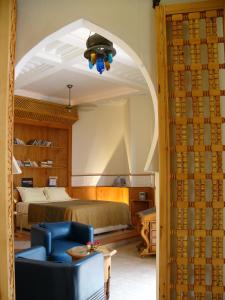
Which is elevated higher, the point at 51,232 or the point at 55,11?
the point at 55,11

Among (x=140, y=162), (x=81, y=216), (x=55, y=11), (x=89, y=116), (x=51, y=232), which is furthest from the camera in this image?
(x=89, y=116)

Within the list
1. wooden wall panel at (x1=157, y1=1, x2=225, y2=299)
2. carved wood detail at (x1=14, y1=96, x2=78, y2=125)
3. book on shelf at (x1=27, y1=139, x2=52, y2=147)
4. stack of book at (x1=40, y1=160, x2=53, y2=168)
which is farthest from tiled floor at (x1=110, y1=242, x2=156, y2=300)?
carved wood detail at (x1=14, y1=96, x2=78, y2=125)

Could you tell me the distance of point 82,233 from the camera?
4.35 metres

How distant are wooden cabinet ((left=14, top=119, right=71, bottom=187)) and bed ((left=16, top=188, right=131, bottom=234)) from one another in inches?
41.8

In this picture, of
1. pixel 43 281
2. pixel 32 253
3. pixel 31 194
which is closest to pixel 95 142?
pixel 31 194

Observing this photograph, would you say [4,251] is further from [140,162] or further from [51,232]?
[140,162]

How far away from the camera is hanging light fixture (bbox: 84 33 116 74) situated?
370 cm

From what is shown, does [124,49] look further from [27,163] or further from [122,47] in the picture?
[27,163]

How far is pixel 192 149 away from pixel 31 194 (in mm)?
6024

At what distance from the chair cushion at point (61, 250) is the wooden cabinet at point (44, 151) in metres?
3.57

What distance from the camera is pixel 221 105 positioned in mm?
1701

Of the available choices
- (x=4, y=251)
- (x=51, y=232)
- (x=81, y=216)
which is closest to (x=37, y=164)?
(x=81, y=216)

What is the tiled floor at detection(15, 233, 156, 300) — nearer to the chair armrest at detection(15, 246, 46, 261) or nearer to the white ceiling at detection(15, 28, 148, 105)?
the chair armrest at detection(15, 246, 46, 261)

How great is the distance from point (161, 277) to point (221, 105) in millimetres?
1000
